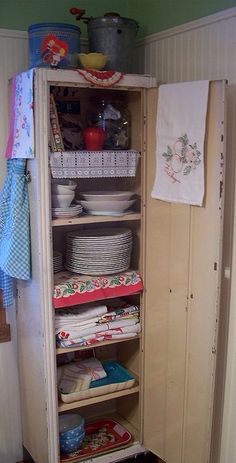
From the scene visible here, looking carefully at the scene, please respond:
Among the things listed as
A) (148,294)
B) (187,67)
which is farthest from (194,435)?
(187,67)

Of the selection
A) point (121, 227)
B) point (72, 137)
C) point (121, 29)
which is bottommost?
point (121, 227)

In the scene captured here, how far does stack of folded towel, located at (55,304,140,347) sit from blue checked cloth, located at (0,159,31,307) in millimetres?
240

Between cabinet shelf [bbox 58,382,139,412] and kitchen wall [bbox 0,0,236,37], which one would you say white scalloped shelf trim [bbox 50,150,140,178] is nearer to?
kitchen wall [bbox 0,0,236,37]

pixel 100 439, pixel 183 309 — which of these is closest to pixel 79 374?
pixel 100 439

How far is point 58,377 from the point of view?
79.6 inches

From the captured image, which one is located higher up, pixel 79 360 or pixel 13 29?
pixel 13 29

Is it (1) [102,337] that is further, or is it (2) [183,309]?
(1) [102,337]

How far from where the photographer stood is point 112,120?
1985mm

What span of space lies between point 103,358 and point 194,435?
0.63 meters

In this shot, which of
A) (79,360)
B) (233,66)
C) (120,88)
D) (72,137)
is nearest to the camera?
(233,66)

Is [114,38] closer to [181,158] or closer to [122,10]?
[122,10]

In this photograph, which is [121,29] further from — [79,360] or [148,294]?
[79,360]

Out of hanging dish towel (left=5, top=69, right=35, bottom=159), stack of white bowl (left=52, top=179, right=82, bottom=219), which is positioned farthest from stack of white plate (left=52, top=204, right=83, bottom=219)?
hanging dish towel (left=5, top=69, right=35, bottom=159)

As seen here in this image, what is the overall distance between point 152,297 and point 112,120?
2.43 ft
